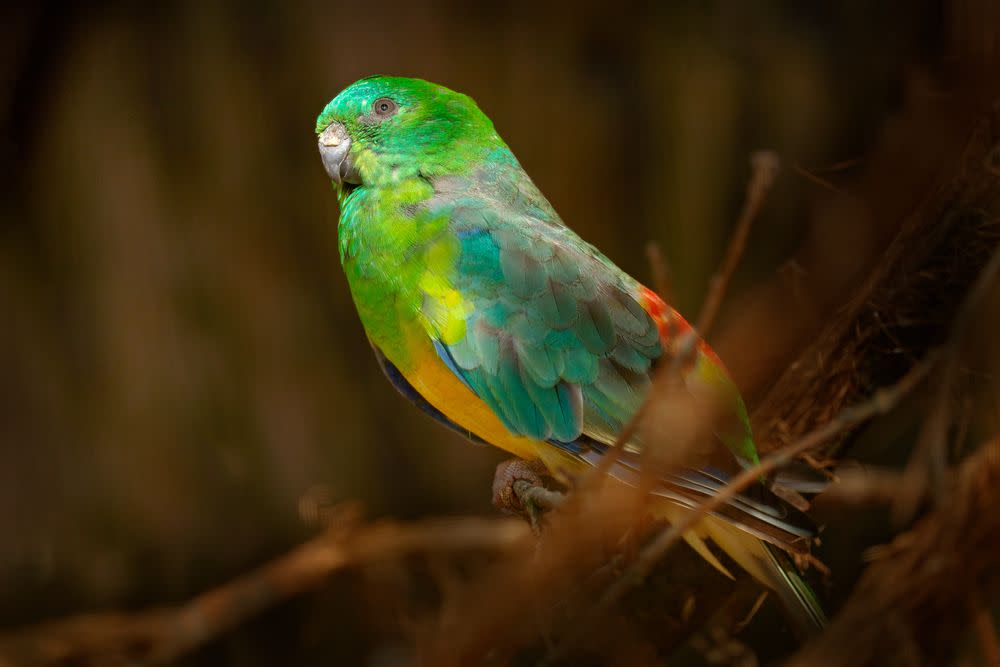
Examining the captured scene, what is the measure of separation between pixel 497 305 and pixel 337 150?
13.9 inches

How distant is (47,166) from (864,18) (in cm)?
202

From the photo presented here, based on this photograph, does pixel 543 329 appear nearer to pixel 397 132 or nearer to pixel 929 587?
pixel 397 132

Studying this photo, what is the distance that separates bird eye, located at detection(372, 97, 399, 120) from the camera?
141 cm

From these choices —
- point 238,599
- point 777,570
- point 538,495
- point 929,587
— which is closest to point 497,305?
point 538,495

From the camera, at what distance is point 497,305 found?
1378 mm

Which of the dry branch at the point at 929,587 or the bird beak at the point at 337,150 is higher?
the bird beak at the point at 337,150

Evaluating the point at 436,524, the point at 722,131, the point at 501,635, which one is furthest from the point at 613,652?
the point at 722,131

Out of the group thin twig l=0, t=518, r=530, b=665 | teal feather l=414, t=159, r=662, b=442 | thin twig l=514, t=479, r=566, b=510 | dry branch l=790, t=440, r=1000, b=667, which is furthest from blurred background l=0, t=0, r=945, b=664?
dry branch l=790, t=440, r=1000, b=667

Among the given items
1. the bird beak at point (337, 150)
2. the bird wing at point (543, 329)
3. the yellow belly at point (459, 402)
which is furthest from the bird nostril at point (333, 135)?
the yellow belly at point (459, 402)

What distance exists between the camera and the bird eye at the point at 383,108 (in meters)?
1.41

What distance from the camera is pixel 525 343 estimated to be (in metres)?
1.36

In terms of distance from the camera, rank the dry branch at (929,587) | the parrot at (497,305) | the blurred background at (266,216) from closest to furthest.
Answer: the dry branch at (929,587), the parrot at (497,305), the blurred background at (266,216)

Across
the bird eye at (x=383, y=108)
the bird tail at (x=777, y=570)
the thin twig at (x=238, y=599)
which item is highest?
the bird eye at (x=383, y=108)

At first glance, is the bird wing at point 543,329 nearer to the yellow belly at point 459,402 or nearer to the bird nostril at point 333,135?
the yellow belly at point 459,402
